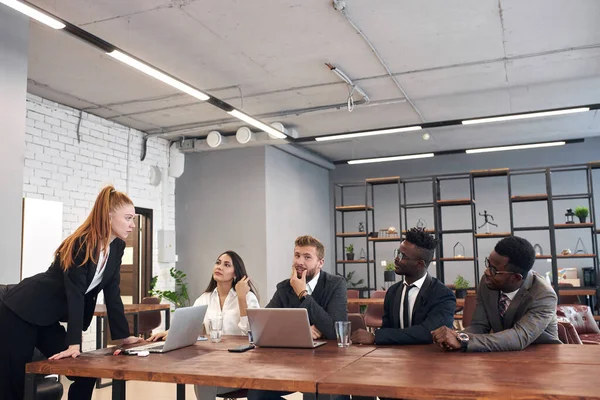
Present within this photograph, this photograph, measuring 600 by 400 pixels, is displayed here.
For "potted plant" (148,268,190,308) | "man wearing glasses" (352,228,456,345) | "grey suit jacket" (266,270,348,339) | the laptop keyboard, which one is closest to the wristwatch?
"man wearing glasses" (352,228,456,345)

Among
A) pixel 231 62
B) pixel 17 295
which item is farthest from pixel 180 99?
pixel 17 295

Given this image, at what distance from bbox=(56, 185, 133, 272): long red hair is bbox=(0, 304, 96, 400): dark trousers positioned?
1.14 feet

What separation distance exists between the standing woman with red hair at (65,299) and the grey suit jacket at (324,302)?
93cm

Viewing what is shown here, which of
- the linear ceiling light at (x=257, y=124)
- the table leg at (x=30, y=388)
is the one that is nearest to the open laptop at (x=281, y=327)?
the table leg at (x=30, y=388)

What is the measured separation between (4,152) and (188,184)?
526cm

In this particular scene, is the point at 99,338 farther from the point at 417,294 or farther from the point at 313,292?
the point at 417,294

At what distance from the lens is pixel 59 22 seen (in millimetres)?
4082

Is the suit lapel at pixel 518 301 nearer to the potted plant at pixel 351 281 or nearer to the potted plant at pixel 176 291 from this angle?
the potted plant at pixel 176 291

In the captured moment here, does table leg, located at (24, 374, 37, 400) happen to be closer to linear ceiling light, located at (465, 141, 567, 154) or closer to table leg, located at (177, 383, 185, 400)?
table leg, located at (177, 383, 185, 400)

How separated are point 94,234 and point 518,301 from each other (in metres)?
1.93

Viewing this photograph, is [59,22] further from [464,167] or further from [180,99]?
[464,167]

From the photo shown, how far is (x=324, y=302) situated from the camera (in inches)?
120

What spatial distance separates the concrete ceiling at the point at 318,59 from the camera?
193 inches

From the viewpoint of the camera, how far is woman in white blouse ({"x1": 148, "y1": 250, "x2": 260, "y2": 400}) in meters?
3.34
